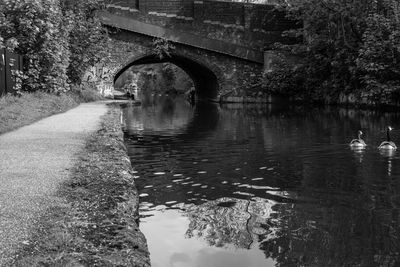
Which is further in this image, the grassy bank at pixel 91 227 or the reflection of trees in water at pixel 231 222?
the reflection of trees in water at pixel 231 222

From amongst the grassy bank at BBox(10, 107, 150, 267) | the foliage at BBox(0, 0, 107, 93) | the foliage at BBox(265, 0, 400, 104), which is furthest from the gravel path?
the foliage at BBox(265, 0, 400, 104)

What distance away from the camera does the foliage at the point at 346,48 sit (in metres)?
23.6

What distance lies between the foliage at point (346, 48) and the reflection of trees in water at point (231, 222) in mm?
18652

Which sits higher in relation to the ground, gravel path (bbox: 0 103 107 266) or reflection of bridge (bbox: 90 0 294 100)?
reflection of bridge (bbox: 90 0 294 100)

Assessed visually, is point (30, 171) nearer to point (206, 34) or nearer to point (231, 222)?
point (231, 222)

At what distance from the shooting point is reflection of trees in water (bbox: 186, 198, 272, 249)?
→ 205 inches

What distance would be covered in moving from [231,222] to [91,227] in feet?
7.25

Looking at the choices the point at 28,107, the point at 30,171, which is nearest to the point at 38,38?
the point at 28,107

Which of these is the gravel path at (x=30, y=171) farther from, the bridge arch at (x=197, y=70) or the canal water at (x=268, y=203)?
the bridge arch at (x=197, y=70)

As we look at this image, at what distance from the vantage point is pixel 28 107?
13.9m

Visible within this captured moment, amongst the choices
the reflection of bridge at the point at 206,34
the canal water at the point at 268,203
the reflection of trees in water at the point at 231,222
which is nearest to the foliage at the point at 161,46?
the reflection of bridge at the point at 206,34

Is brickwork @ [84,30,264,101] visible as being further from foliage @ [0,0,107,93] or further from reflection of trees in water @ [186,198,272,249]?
reflection of trees in water @ [186,198,272,249]

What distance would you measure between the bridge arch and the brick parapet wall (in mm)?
2052

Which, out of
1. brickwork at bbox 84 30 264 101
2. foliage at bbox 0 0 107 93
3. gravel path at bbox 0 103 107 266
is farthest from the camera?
brickwork at bbox 84 30 264 101
